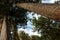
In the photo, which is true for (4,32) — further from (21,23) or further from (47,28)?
(47,28)

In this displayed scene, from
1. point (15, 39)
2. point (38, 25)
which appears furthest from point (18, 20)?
point (38, 25)

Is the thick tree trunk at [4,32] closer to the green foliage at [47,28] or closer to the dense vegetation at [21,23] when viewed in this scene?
the dense vegetation at [21,23]

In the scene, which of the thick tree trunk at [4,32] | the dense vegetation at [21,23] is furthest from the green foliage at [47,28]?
the thick tree trunk at [4,32]

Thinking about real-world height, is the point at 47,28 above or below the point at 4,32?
above

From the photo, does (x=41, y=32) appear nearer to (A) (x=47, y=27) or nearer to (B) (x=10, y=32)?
(A) (x=47, y=27)

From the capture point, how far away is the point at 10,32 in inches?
200

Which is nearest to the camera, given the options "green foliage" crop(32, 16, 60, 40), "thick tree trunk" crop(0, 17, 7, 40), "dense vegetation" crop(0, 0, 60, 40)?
"green foliage" crop(32, 16, 60, 40)

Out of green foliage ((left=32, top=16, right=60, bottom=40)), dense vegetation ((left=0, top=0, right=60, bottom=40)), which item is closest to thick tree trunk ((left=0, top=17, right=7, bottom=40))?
dense vegetation ((left=0, top=0, right=60, bottom=40))

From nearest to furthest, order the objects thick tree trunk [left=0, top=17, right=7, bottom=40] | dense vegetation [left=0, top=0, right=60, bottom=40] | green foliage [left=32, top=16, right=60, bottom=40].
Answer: green foliage [left=32, top=16, right=60, bottom=40] → dense vegetation [left=0, top=0, right=60, bottom=40] → thick tree trunk [left=0, top=17, right=7, bottom=40]

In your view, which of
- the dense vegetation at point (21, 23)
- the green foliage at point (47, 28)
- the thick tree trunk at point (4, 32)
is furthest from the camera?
the thick tree trunk at point (4, 32)

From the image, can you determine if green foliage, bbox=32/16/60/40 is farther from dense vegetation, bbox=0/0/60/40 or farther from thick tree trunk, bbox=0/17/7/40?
thick tree trunk, bbox=0/17/7/40

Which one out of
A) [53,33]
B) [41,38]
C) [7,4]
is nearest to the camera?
[53,33]

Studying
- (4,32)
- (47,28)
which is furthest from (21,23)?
(47,28)

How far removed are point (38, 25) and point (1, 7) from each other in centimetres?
139
